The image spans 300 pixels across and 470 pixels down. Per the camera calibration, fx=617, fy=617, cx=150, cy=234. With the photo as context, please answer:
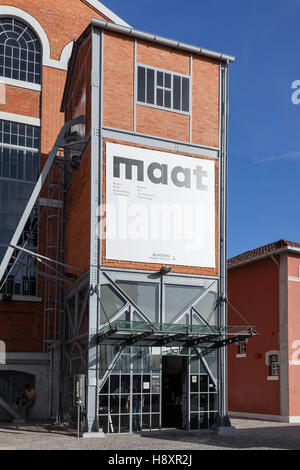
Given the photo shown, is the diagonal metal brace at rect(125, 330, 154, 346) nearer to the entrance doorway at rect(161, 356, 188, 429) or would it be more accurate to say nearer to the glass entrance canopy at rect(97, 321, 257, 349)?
the glass entrance canopy at rect(97, 321, 257, 349)

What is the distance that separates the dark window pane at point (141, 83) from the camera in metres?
24.4

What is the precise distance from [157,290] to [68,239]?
629cm

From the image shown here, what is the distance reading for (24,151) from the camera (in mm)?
30828

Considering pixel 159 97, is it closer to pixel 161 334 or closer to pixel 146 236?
pixel 146 236

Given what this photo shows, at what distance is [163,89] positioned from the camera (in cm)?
2478

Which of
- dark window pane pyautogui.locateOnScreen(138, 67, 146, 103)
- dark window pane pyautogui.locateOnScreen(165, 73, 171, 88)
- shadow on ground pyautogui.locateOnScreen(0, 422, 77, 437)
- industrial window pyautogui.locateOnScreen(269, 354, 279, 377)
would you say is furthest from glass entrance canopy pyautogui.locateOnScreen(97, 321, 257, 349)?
dark window pane pyautogui.locateOnScreen(165, 73, 171, 88)

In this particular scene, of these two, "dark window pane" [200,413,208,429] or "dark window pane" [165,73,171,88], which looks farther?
"dark window pane" [165,73,171,88]

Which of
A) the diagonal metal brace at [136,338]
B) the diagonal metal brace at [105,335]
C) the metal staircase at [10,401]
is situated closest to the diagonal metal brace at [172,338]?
the diagonal metal brace at [136,338]

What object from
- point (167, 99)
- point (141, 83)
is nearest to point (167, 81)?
point (167, 99)

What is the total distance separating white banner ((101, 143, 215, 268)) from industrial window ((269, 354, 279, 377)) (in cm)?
788

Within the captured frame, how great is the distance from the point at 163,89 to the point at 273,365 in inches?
560

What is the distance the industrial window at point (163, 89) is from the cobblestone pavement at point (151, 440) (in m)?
12.6

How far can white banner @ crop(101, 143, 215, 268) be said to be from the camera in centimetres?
2305

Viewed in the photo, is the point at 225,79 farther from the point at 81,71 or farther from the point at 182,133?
the point at 81,71
